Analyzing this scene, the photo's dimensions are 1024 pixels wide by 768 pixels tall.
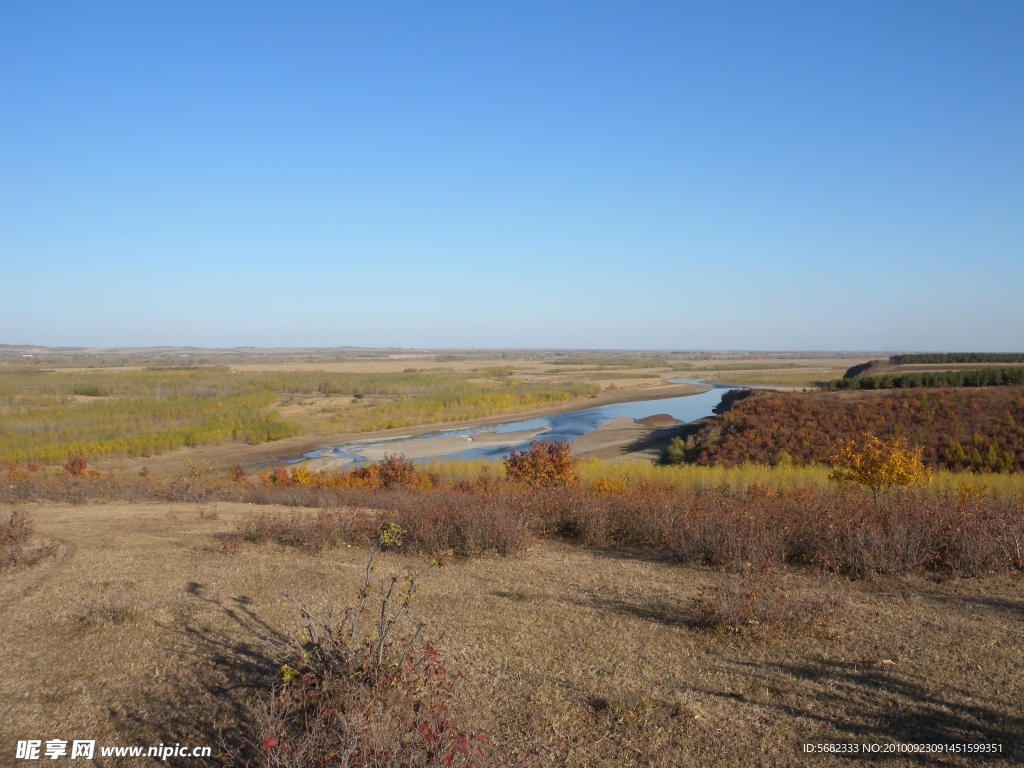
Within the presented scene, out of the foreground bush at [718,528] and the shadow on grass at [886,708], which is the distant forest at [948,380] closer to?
the foreground bush at [718,528]

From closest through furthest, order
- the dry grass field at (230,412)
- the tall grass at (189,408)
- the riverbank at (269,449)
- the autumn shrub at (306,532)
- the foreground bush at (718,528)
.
→ the foreground bush at (718,528) → the autumn shrub at (306,532) → the riverbank at (269,449) → the dry grass field at (230,412) → the tall grass at (189,408)

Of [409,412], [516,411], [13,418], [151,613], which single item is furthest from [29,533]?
[516,411]

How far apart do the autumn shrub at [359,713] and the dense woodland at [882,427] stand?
70.2 ft

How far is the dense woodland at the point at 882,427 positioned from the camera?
25516mm

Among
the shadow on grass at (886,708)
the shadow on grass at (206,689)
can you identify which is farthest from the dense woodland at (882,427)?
the shadow on grass at (206,689)

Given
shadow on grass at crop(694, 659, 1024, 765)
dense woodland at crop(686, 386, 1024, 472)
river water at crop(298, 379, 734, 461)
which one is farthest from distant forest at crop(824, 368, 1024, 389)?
shadow on grass at crop(694, 659, 1024, 765)

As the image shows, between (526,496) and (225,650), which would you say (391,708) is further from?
(526,496)

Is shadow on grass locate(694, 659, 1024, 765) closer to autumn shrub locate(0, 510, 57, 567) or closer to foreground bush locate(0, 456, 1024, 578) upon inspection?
foreground bush locate(0, 456, 1024, 578)

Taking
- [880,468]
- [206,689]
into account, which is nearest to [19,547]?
[206,689]

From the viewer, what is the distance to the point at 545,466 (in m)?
16.5

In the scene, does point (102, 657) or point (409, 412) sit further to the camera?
point (409, 412)

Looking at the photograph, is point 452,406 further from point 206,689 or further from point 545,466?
point 206,689

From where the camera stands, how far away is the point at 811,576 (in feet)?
26.0

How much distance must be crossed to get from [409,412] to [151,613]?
1744 inches
